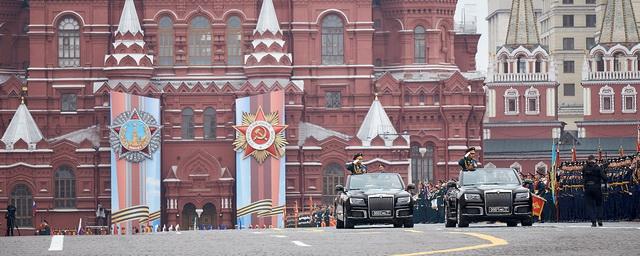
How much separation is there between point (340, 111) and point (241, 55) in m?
6.45

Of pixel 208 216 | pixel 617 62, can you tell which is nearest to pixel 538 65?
pixel 617 62

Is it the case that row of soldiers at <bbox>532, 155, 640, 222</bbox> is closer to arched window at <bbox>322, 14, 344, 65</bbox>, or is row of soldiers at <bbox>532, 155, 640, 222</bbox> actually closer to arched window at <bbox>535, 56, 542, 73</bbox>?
arched window at <bbox>322, 14, 344, 65</bbox>

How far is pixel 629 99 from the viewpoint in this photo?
550 feet

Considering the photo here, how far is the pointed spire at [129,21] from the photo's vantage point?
123 metres

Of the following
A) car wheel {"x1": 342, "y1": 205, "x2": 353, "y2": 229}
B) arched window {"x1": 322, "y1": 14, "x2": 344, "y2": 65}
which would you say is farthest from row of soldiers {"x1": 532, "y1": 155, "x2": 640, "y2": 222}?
arched window {"x1": 322, "y1": 14, "x2": 344, "y2": 65}

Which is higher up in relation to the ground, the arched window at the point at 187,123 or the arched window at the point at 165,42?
the arched window at the point at 165,42

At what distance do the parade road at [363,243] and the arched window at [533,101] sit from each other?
127m

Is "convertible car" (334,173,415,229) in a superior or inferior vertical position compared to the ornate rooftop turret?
inferior

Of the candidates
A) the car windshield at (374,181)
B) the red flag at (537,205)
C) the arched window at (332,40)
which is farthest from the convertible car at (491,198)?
the arched window at (332,40)

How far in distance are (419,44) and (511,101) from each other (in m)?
45.0

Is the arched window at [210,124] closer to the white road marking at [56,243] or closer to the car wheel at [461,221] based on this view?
the car wheel at [461,221]

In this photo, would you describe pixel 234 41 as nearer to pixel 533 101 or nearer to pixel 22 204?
pixel 22 204

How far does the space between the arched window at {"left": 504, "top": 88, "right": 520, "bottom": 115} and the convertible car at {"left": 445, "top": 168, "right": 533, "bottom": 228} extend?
11930cm

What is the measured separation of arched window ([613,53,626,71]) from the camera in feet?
553
